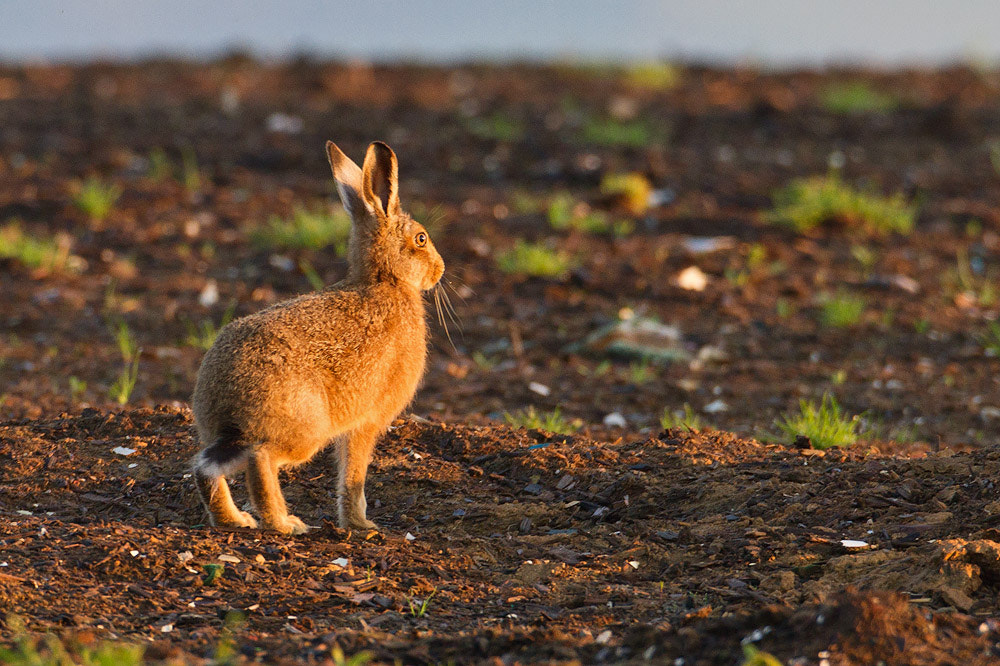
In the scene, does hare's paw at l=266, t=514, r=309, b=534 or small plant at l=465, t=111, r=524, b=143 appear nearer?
hare's paw at l=266, t=514, r=309, b=534

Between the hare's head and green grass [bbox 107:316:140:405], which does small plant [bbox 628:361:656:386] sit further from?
green grass [bbox 107:316:140:405]

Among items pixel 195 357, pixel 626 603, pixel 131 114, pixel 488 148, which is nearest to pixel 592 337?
pixel 195 357

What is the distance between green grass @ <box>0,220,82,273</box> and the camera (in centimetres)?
994

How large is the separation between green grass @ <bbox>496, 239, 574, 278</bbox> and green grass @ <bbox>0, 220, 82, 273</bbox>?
3826mm

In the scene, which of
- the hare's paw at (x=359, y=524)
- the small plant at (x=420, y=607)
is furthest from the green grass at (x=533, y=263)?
the small plant at (x=420, y=607)

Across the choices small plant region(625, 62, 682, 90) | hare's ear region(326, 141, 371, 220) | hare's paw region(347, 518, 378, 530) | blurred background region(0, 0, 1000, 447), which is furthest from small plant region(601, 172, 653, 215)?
hare's paw region(347, 518, 378, 530)

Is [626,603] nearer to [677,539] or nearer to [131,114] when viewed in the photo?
[677,539]

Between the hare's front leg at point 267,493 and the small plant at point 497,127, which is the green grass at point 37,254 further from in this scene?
the hare's front leg at point 267,493

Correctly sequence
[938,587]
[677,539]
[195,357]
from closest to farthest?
[938,587] < [677,539] < [195,357]

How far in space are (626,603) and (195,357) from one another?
15.6 feet

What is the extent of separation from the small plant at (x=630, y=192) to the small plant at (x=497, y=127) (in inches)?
95.4

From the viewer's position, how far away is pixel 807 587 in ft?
15.1

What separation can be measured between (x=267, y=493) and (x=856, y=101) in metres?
13.1

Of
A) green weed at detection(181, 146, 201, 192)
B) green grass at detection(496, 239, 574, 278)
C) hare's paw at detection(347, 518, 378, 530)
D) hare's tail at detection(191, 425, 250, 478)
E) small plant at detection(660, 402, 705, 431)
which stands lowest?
small plant at detection(660, 402, 705, 431)
